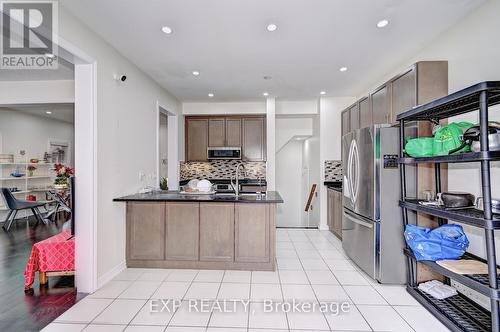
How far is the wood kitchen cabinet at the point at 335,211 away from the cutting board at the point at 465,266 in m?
2.17

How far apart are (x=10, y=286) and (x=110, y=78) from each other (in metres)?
2.51

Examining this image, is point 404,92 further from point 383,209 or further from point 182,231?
point 182,231

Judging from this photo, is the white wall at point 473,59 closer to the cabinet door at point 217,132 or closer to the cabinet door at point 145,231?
the cabinet door at point 145,231

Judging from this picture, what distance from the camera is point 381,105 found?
128 inches

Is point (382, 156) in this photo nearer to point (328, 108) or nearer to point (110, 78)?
point (328, 108)

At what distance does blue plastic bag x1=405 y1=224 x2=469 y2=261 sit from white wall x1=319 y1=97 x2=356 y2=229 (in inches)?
110

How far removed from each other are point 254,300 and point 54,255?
86.2 inches

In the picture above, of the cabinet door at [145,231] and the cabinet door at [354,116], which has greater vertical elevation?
the cabinet door at [354,116]

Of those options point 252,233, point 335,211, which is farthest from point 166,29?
point 335,211

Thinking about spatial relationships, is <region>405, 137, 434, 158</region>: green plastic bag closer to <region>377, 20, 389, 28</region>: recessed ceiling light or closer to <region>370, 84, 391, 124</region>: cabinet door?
<region>370, 84, 391, 124</region>: cabinet door

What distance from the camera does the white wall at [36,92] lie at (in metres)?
3.83

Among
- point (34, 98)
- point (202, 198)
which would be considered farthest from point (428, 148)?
point (34, 98)

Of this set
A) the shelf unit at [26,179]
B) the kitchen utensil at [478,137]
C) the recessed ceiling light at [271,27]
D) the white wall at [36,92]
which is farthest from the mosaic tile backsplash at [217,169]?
the shelf unit at [26,179]

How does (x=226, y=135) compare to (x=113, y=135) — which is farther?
(x=226, y=135)
